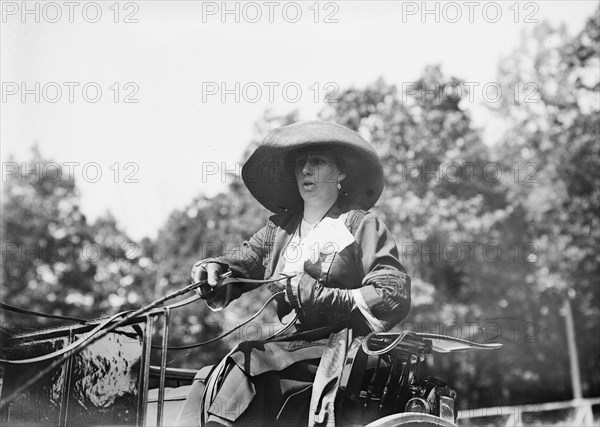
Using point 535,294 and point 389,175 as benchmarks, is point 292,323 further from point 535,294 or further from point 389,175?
point 535,294

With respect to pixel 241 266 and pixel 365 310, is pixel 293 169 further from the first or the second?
pixel 365 310

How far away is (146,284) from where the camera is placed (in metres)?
17.7

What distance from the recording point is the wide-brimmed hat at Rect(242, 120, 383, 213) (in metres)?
3.42

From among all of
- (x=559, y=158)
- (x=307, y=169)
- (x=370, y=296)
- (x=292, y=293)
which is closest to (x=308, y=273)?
(x=292, y=293)

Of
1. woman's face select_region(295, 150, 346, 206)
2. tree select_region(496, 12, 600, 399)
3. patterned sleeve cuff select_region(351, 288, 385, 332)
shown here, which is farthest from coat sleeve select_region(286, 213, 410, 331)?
tree select_region(496, 12, 600, 399)

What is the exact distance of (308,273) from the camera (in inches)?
126

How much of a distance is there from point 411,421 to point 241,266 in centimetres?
110

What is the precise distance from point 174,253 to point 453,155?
660 cm

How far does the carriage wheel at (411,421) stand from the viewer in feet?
9.39

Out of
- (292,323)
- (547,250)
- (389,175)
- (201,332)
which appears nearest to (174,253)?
(201,332)

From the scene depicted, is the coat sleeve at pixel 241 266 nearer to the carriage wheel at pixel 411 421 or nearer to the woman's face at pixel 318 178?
the woman's face at pixel 318 178

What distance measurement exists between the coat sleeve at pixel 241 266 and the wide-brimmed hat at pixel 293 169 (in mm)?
255

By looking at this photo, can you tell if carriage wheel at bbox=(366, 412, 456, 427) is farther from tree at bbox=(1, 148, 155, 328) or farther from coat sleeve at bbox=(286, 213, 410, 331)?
tree at bbox=(1, 148, 155, 328)

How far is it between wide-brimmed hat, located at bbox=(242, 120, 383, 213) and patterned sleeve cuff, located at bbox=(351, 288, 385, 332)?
58 centimetres
